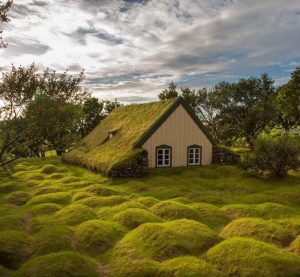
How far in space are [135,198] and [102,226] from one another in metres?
7.53

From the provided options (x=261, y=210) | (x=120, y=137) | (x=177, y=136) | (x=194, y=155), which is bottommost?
(x=261, y=210)

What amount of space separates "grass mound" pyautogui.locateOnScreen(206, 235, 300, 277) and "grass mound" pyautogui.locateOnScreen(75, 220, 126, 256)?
16.3 ft

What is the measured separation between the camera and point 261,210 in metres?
20.4

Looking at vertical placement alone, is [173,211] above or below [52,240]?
above

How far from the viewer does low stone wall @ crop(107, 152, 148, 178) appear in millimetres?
32219

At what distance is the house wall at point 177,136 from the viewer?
35.6 m

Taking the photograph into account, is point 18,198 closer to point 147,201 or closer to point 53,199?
point 53,199

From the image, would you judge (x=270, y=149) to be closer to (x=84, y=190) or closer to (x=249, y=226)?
(x=249, y=226)

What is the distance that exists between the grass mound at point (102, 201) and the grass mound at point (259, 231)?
8.68 meters

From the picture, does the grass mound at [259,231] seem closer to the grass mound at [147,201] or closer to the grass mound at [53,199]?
the grass mound at [147,201]

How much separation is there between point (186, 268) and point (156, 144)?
77.0 feet

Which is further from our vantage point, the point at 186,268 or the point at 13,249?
the point at 13,249

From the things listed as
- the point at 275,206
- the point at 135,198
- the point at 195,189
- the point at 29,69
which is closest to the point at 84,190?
the point at 135,198

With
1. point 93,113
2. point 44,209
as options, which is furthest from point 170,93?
point 44,209
